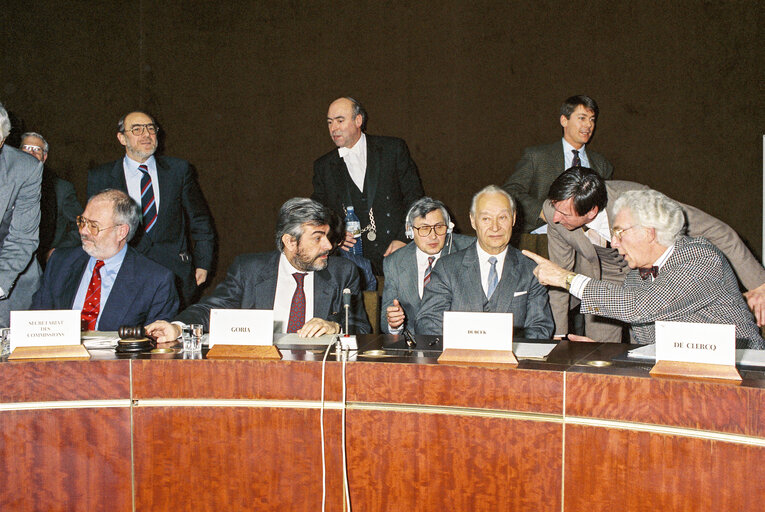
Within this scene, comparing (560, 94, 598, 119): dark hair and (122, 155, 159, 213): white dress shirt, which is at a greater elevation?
(560, 94, 598, 119): dark hair

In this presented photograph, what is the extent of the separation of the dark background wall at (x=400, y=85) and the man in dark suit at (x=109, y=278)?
220 centimetres

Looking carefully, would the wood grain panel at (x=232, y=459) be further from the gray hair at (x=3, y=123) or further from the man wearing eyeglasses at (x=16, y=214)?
the gray hair at (x=3, y=123)

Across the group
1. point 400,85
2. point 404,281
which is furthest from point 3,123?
point 400,85

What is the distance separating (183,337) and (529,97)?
321 cm

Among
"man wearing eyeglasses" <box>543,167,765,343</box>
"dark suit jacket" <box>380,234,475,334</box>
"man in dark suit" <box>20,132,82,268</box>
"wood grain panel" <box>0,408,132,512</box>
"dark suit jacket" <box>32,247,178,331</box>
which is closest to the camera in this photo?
"wood grain panel" <box>0,408,132,512</box>

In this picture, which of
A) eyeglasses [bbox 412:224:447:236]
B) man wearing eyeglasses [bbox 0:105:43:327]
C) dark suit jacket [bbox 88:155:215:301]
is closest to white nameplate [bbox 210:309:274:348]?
man wearing eyeglasses [bbox 0:105:43:327]

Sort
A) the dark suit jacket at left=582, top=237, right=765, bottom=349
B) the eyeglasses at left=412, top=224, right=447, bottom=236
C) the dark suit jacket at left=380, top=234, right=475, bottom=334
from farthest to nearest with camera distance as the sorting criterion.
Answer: the eyeglasses at left=412, top=224, right=447, bottom=236 → the dark suit jacket at left=380, top=234, right=475, bottom=334 → the dark suit jacket at left=582, top=237, right=765, bottom=349

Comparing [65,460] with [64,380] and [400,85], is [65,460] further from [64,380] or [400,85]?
[400,85]

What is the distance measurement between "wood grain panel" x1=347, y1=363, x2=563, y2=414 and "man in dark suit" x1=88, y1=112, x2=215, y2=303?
2.30 m

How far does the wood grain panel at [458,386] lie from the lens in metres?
1.88

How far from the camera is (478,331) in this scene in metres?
2.04

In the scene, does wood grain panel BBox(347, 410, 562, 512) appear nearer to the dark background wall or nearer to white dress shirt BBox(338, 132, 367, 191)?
white dress shirt BBox(338, 132, 367, 191)

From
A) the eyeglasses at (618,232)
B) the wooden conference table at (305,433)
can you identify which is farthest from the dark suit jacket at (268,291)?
the eyeglasses at (618,232)

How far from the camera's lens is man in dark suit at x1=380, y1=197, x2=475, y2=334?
11.5ft
